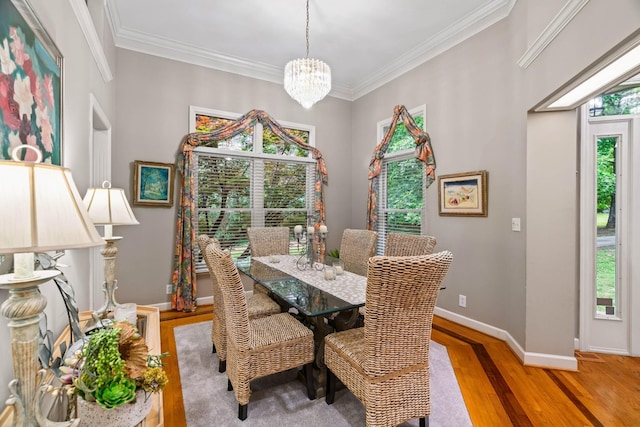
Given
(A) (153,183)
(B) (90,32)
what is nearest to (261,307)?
(A) (153,183)

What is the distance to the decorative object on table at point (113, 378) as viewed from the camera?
79 centimetres

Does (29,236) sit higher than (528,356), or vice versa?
(29,236)

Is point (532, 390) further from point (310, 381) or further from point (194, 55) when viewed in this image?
point (194, 55)

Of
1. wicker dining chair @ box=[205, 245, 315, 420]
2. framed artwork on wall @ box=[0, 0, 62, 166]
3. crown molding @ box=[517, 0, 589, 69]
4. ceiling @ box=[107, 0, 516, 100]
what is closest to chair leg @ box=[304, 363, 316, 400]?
wicker dining chair @ box=[205, 245, 315, 420]

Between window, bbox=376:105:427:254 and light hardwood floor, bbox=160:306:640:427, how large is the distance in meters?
1.71

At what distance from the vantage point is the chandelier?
117 inches

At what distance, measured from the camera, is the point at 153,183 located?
368 cm

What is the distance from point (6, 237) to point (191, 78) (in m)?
3.93

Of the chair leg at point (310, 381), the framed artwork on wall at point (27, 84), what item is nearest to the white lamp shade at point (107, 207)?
the framed artwork on wall at point (27, 84)

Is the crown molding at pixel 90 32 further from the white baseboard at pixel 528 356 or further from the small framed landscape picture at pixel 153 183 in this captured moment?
the white baseboard at pixel 528 356

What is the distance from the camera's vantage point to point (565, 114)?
2.47m

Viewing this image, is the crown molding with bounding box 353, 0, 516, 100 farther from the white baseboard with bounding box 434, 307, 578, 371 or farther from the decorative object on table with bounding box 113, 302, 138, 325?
the decorative object on table with bounding box 113, 302, 138, 325

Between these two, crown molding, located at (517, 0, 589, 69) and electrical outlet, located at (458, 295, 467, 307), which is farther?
electrical outlet, located at (458, 295, 467, 307)

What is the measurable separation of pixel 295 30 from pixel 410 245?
8.99 feet
